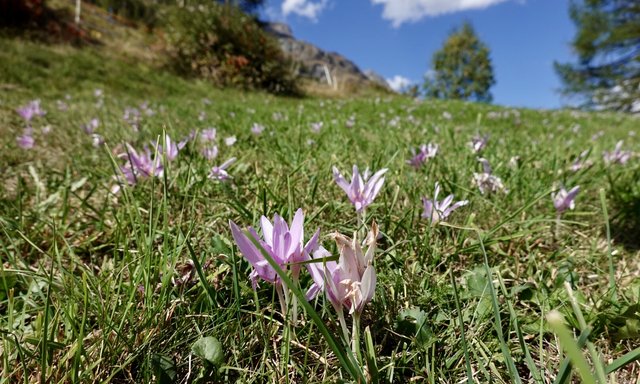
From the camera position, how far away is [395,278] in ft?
3.67

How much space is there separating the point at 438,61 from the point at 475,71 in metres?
4.72

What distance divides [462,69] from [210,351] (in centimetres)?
5128

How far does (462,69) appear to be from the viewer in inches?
1821

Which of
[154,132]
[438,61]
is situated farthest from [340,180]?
[438,61]

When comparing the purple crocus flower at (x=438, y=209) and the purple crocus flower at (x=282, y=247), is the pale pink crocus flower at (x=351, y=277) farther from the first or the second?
the purple crocus flower at (x=438, y=209)

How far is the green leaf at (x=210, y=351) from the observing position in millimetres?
823

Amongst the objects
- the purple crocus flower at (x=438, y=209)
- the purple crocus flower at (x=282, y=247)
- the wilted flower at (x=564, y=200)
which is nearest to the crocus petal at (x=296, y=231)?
the purple crocus flower at (x=282, y=247)

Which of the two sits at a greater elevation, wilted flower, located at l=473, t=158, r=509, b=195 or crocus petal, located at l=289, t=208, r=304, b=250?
wilted flower, located at l=473, t=158, r=509, b=195

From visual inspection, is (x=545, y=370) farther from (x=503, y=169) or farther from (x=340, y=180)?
(x=503, y=169)

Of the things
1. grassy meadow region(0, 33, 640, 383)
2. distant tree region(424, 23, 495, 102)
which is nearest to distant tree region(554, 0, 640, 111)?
distant tree region(424, 23, 495, 102)

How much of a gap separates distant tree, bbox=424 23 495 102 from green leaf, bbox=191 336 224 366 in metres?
48.6

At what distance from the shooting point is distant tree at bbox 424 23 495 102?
45875 millimetres

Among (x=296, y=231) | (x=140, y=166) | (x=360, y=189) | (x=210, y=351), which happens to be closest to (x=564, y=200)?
(x=360, y=189)

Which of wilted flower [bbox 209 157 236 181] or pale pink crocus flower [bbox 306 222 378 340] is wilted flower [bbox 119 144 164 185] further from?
pale pink crocus flower [bbox 306 222 378 340]
